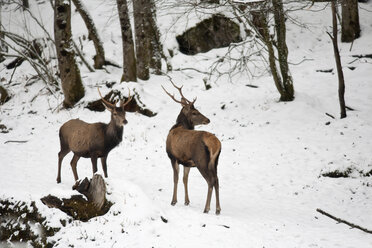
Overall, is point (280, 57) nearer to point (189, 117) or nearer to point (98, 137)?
point (189, 117)

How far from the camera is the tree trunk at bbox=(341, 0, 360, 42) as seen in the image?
56.1 ft

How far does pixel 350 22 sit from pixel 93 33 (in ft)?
41.4

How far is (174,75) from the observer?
1827 centimetres

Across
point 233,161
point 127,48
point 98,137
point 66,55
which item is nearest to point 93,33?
point 66,55

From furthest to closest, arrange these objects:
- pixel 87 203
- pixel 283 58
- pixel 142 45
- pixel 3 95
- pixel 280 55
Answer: pixel 3 95
pixel 142 45
pixel 280 55
pixel 283 58
pixel 87 203

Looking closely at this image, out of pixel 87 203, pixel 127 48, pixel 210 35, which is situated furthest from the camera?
pixel 210 35

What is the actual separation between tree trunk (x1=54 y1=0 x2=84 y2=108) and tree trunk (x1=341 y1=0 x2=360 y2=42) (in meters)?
12.7

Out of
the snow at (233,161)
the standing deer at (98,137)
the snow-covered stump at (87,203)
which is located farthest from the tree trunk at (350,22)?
the snow-covered stump at (87,203)

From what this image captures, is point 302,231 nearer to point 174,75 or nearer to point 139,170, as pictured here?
point 139,170

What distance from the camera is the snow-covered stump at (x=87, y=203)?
598 centimetres

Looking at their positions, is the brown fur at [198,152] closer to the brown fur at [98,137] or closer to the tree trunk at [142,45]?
the brown fur at [98,137]

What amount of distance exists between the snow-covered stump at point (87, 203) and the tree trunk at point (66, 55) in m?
9.56

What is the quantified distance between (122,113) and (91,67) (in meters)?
10.2

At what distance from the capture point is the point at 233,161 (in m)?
10.6
